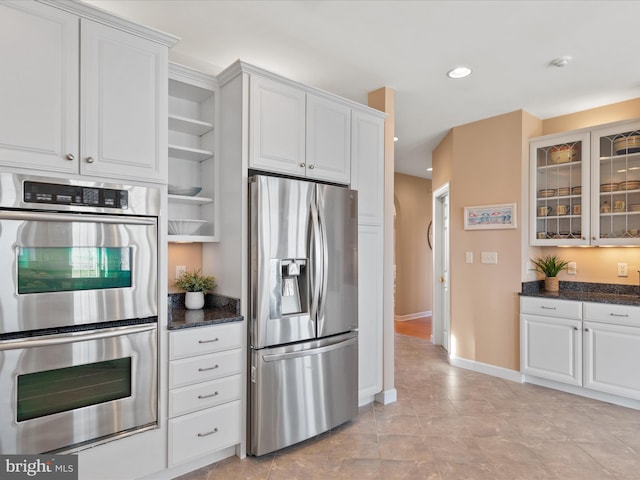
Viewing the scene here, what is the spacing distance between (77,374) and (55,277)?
1.62 ft

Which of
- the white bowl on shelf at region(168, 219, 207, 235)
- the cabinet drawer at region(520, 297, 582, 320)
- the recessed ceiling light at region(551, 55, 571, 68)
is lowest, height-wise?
the cabinet drawer at region(520, 297, 582, 320)

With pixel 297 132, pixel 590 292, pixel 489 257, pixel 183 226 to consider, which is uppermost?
pixel 297 132

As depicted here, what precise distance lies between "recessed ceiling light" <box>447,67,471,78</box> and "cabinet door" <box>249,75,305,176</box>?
1.28m

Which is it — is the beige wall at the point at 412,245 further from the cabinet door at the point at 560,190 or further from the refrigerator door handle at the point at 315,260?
the refrigerator door handle at the point at 315,260

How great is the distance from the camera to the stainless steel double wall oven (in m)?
1.68

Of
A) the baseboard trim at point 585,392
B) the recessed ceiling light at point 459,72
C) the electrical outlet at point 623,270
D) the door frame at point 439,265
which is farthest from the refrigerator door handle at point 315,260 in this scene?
the electrical outlet at point 623,270

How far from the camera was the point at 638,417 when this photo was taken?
3021 mm

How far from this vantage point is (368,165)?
3.18 meters

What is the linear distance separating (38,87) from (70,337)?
3.91 ft

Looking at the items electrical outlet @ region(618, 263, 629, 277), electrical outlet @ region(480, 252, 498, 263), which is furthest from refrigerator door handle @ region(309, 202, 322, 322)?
electrical outlet @ region(618, 263, 629, 277)

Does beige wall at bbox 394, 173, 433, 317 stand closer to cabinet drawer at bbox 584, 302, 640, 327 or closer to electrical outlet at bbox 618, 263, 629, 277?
electrical outlet at bbox 618, 263, 629, 277

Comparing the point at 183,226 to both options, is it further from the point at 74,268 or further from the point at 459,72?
the point at 459,72

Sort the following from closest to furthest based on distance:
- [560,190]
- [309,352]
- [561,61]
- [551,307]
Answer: [309,352] < [561,61] < [551,307] < [560,190]

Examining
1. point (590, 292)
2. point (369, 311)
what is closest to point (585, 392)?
point (590, 292)
